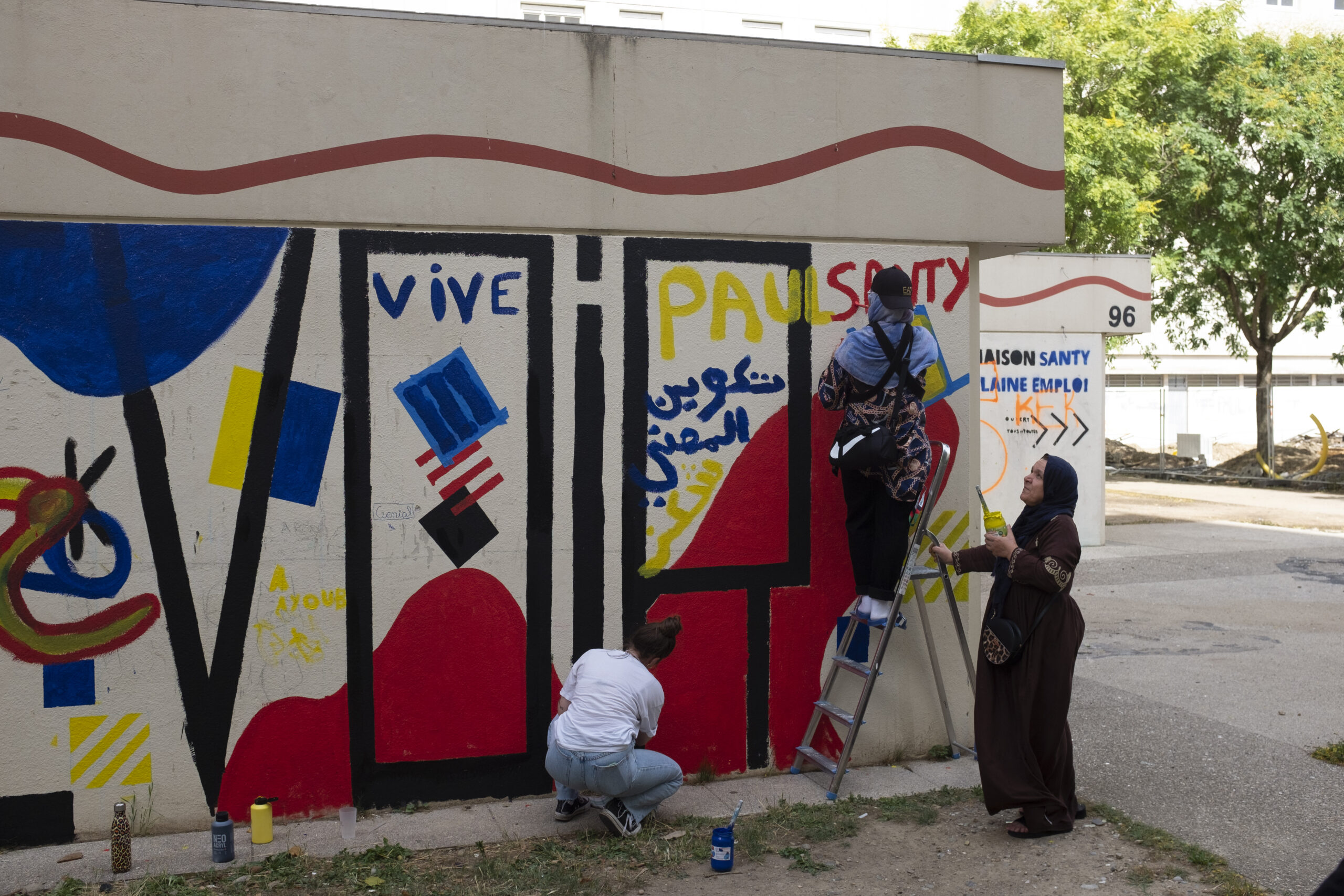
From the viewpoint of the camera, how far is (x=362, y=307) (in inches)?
192

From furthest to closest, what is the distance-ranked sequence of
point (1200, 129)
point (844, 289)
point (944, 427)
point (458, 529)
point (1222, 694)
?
point (1200, 129), point (1222, 694), point (944, 427), point (844, 289), point (458, 529)

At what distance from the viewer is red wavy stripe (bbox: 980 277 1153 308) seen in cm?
1280

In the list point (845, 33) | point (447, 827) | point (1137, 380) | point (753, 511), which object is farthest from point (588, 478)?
point (1137, 380)

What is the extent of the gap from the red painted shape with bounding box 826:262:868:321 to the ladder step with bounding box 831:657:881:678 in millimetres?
1698

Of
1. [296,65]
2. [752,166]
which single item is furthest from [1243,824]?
[296,65]

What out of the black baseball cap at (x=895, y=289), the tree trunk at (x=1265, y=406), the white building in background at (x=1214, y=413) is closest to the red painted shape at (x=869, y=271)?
the black baseball cap at (x=895, y=289)

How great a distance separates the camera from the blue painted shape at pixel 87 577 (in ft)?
15.0

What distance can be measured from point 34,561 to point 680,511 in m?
2.82

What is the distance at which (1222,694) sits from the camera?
6914 mm

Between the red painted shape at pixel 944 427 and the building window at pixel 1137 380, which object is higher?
the building window at pixel 1137 380

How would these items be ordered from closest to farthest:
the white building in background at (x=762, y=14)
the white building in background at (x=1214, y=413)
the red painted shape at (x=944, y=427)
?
the red painted shape at (x=944, y=427) → the white building in background at (x=762, y=14) → the white building in background at (x=1214, y=413)

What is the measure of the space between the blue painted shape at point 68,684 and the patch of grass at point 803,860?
9.79 feet

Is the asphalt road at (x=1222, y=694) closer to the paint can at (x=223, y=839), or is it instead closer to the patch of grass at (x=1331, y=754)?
the patch of grass at (x=1331, y=754)

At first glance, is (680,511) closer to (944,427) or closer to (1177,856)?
(944,427)
